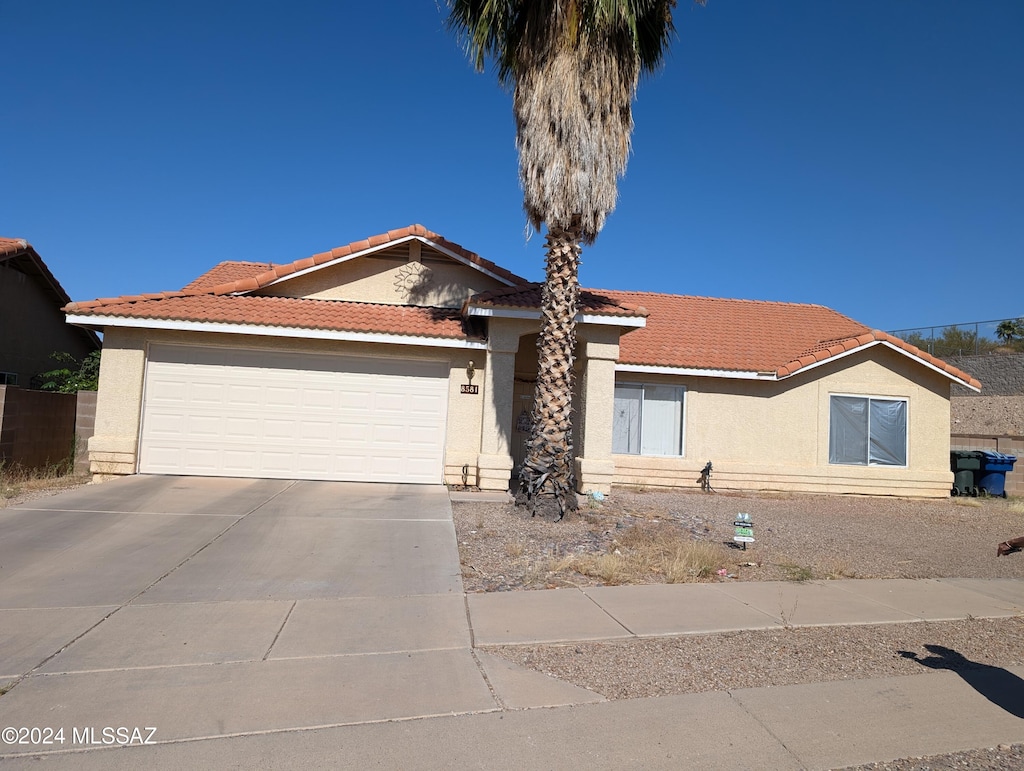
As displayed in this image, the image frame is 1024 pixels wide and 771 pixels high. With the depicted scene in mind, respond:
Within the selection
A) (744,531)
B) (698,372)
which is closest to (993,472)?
(698,372)

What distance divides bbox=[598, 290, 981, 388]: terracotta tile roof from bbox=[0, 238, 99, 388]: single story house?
538 inches

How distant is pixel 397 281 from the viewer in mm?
14688

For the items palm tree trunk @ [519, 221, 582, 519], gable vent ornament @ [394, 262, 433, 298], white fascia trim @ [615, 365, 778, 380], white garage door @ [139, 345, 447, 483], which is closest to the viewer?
palm tree trunk @ [519, 221, 582, 519]

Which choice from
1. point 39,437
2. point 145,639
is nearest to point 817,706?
point 145,639

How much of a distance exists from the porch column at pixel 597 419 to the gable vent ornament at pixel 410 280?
3.85 meters

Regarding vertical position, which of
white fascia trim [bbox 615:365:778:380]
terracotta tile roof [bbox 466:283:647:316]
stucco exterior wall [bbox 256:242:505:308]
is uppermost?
stucco exterior wall [bbox 256:242:505:308]

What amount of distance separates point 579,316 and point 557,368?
1738mm

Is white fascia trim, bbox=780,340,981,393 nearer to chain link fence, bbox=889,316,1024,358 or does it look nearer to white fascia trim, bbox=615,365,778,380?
white fascia trim, bbox=615,365,778,380

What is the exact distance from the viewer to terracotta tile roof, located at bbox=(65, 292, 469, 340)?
40.7 feet

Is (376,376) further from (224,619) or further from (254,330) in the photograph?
(224,619)

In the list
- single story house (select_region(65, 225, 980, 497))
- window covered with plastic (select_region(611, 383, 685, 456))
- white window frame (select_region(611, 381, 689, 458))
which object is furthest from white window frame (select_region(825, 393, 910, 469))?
window covered with plastic (select_region(611, 383, 685, 456))

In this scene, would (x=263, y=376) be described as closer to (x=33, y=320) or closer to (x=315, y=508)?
(x=315, y=508)

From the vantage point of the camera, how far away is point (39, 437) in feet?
41.4

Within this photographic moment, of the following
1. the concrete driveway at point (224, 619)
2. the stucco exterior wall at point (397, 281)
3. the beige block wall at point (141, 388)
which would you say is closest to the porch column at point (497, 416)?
the beige block wall at point (141, 388)
